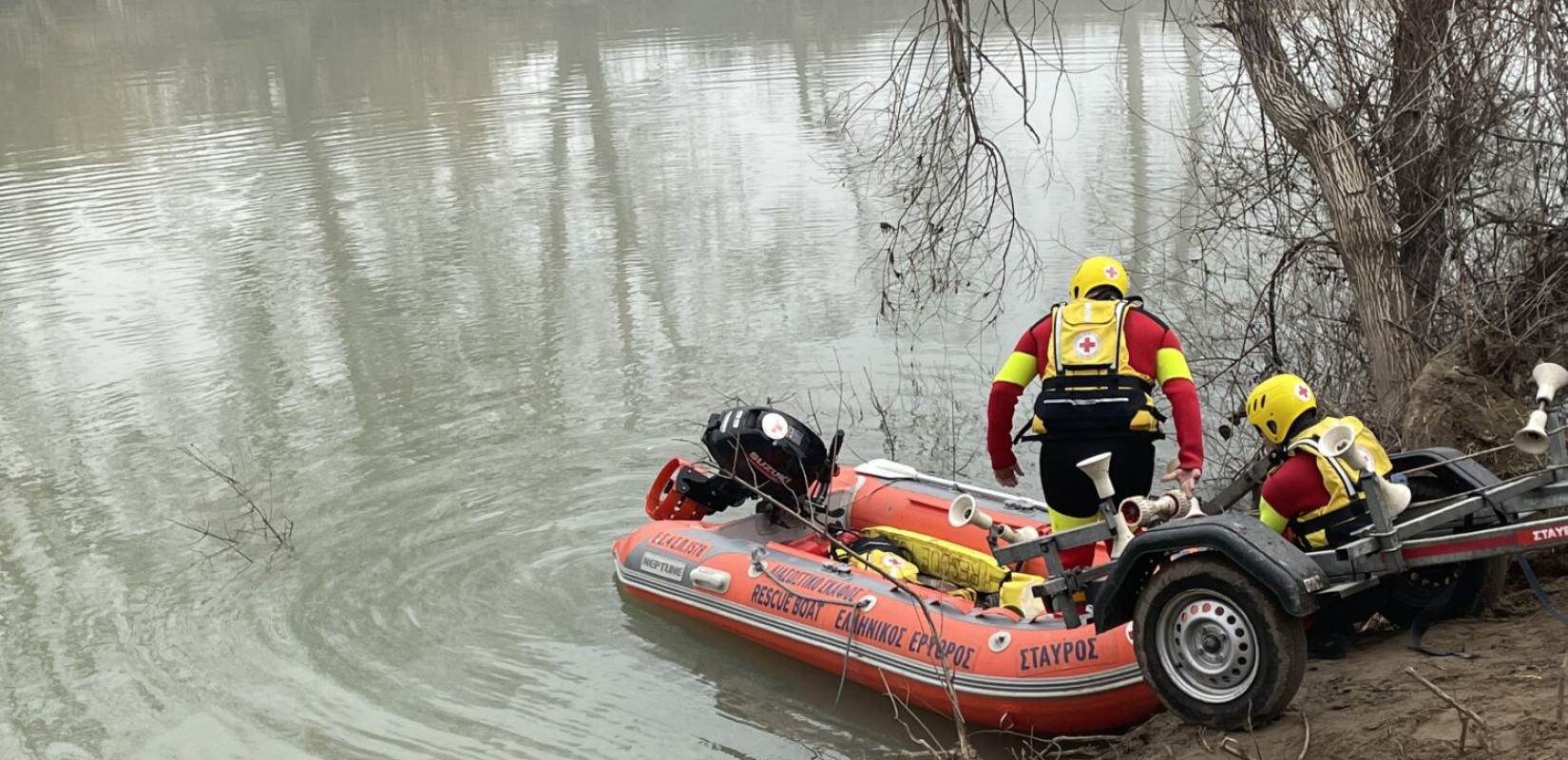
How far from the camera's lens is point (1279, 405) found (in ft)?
17.0

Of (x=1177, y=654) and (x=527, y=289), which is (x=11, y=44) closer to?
(x=527, y=289)

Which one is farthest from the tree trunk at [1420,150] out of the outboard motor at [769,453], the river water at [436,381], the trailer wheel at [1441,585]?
the outboard motor at [769,453]

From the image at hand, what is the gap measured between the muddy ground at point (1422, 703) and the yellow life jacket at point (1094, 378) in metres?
1.11

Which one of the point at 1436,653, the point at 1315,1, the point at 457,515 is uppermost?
the point at 1315,1

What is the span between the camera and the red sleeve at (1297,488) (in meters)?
4.98

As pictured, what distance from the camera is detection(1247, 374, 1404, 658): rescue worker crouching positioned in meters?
4.93

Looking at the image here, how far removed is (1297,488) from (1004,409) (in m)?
1.43

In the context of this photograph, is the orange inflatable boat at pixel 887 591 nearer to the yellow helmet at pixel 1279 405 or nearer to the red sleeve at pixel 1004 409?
the red sleeve at pixel 1004 409

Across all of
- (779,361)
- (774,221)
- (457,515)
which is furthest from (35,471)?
(774,221)

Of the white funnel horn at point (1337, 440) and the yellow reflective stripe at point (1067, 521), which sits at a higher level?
the white funnel horn at point (1337, 440)

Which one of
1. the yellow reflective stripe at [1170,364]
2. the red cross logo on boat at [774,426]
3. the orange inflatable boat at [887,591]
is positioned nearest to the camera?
the orange inflatable boat at [887,591]

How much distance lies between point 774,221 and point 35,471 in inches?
298

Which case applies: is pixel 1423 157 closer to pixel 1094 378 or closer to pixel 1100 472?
pixel 1094 378

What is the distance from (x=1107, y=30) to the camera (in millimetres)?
28562
